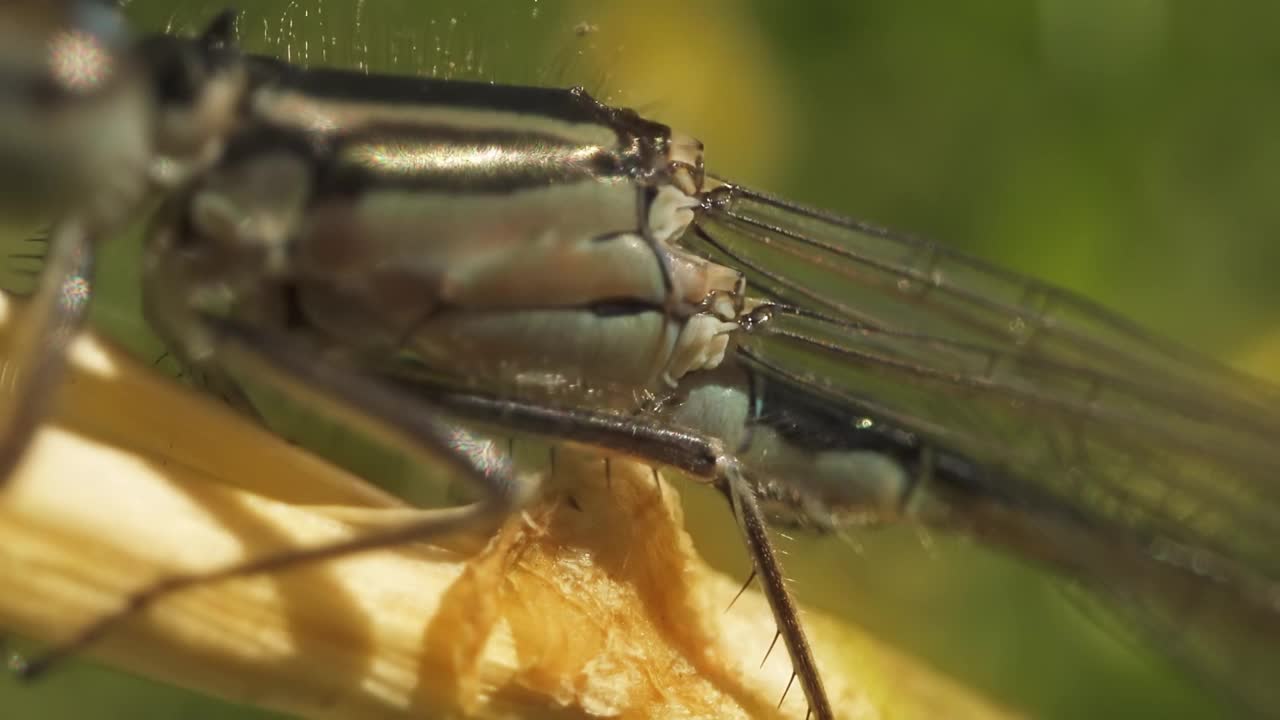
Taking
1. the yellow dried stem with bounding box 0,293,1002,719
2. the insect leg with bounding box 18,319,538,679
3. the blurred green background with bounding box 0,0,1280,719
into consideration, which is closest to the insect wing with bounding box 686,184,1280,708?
the blurred green background with bounding box 0,0,1280,719

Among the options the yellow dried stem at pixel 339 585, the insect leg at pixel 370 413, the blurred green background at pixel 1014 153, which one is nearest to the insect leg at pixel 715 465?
the yellow dried stem at pixel 339 585

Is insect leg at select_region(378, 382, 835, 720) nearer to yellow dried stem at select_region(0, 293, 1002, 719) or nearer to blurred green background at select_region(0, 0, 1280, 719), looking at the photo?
yellow dried stem at select_region(0, 293, 1002, 719)

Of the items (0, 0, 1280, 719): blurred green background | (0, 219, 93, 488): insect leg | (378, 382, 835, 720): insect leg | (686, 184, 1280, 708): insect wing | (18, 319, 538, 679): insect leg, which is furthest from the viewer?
(0, 0, 1280, 719): blurred green background

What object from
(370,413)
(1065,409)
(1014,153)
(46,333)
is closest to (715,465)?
(370,413)

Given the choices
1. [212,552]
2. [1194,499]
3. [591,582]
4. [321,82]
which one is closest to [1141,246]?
[1194,499]

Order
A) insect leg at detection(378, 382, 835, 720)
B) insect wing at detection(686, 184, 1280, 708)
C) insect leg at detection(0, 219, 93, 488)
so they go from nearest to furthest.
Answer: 1. insect leg at detection(0, 219, 93, 488)
2. insect leg at detection(378, 382, 835, 720)
3. insect wing at detection(686, 184, 1280, 708)

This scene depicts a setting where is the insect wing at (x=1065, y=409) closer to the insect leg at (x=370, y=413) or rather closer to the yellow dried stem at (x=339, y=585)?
the yellow dried stem at (x=339, y=585)

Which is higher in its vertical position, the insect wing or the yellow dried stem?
the insect wing

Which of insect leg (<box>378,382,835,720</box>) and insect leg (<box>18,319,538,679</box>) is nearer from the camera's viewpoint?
insect leg (<box>18,319,538,679</box>)
